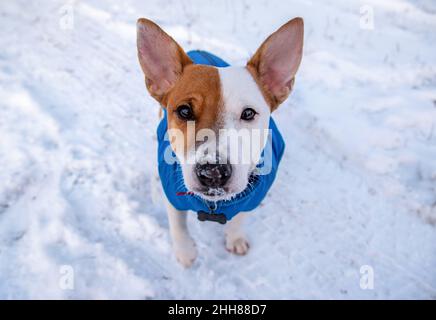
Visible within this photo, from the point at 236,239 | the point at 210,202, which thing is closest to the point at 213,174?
the point at 210,202

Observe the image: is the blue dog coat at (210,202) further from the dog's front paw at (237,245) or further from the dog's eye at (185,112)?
the dog's front paw at (237,245)

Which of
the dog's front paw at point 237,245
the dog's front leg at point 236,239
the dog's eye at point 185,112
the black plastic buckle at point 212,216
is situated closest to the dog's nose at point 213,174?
the dog's eye at point 185,112

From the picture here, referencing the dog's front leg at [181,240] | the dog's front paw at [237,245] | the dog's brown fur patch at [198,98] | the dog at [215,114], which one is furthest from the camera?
the dog's front paw at [237,245]

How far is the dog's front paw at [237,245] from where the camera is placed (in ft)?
10.9

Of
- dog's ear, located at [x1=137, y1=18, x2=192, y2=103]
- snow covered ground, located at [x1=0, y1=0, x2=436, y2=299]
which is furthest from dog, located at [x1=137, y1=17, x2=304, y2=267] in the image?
snow covered ground, located at [x1=0, y1=0, x2=436, y2=299]

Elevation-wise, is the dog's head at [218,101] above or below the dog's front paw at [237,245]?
above

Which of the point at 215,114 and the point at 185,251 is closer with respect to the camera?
the point at 215,114

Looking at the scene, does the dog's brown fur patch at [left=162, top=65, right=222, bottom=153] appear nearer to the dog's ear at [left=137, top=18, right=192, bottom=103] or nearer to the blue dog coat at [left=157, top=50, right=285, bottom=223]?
the dog's ear at [left=137, top=18, right=192, bottom=103]

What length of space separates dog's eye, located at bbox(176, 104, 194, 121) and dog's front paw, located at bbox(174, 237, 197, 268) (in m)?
1.38

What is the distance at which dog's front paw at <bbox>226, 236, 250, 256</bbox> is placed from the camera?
3.33 meters

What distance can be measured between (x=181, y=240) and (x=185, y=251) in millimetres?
131

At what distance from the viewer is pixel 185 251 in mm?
3180

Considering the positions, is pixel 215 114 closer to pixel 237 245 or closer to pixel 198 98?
pixel 198 98

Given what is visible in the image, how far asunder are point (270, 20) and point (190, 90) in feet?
14.5
